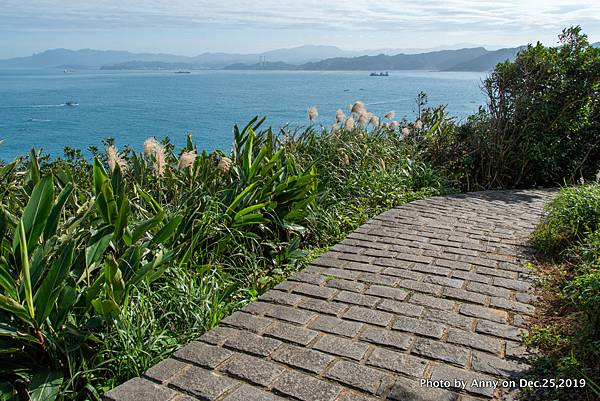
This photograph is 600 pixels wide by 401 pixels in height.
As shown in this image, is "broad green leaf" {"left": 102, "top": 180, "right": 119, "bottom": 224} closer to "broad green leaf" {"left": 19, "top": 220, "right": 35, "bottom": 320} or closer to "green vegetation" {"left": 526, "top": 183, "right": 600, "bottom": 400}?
"broad green leaf" {"left": 19, "top": 220, "right": 35, "bottom": 320}

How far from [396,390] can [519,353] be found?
802mm

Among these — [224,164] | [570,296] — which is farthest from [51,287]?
[570,296]

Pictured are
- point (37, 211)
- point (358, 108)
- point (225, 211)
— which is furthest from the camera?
point (358, 108)

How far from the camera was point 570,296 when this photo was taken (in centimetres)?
307

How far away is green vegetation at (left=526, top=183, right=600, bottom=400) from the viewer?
7.68 feet

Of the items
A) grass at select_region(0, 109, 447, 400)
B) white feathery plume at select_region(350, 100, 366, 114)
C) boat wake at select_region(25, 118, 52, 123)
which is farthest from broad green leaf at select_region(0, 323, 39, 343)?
boat wake at select_region(25, 118, 52, 123)

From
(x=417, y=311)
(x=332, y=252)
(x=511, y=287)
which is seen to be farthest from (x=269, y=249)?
(x=511, y=287)

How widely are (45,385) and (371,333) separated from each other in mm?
1693

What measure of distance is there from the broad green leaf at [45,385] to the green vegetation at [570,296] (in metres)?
2.22

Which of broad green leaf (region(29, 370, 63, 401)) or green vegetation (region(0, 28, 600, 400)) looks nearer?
broad green leaf (region(29, 370, 63, 401))

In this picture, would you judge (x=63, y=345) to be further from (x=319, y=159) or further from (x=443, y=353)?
(x=319, y=159)

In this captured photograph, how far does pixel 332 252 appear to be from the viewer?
14.1ft

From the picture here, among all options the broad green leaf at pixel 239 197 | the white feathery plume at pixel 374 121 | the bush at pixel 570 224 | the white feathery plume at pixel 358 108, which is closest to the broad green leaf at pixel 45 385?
the broad green leaf at pixel 239 197

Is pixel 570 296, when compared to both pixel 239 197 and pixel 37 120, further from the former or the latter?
pixel 37 120
